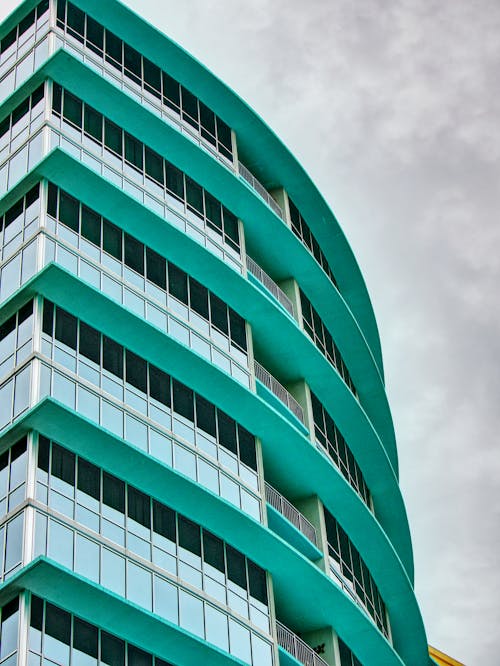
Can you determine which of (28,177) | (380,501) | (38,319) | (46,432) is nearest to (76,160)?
(28,177)

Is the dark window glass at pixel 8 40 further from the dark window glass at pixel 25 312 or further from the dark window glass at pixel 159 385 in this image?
the dark window glass at pixel 159 385

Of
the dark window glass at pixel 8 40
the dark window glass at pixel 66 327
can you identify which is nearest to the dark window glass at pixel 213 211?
the dark window glass at pixel 8 40

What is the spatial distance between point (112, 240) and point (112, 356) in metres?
4.26

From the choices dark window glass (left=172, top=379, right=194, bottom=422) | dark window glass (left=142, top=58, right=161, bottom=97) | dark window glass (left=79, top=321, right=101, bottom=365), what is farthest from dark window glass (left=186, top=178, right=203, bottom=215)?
dark window glass (left=79, top=321, right=101, bottom=365)

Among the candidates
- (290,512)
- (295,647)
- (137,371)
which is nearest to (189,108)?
(137,371)

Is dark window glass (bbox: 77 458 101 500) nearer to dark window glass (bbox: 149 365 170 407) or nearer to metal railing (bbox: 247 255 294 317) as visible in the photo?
dark window glass (bbox: 149 365 170 407)

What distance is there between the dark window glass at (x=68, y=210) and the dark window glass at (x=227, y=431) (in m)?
7.31

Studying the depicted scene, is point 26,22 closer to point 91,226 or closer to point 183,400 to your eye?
point 91,226

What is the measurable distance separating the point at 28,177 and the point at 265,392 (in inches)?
418

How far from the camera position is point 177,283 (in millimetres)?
41312

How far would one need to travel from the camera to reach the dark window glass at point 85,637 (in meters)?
31.1

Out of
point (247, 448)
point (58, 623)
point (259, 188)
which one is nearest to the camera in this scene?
point (58, 623)

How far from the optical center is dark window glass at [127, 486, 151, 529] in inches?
1369

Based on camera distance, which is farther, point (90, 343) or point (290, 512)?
point (290, 512)
